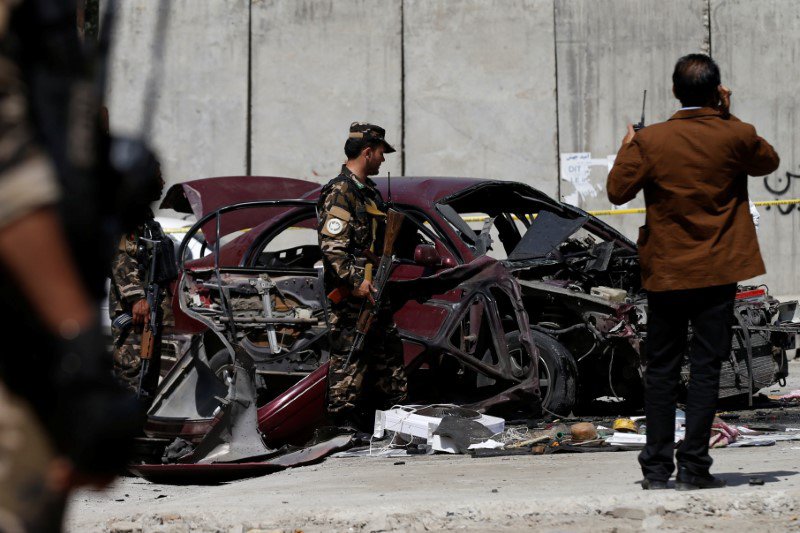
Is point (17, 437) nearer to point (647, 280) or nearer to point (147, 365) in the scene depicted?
point (647, 280)

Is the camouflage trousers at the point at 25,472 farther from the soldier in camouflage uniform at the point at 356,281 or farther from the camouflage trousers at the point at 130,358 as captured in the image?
the camouflage trousers at the point at 130,358

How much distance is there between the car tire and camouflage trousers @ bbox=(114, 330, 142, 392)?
7.17ft

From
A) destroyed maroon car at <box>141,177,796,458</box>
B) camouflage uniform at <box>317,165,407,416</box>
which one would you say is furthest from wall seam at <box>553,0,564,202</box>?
camouflage uniform at <box>317,165,407,416</box>

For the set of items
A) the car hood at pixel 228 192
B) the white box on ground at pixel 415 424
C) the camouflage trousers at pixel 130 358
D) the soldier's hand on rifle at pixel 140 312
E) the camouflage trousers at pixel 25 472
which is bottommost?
the white box on ground at pixel 415 424

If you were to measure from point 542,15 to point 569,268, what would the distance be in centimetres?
927

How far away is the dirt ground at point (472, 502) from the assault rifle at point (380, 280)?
100cm

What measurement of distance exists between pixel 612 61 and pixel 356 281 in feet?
36.7

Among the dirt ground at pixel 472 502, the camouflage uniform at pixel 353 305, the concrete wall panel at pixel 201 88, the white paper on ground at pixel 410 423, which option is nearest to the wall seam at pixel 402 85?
the concrete wall panel at pixel 201 88

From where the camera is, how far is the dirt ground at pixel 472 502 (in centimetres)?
468

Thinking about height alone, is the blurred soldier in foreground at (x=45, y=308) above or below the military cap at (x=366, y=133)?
below

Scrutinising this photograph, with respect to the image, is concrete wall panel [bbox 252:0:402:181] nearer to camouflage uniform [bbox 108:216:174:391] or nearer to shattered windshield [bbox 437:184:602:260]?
shattered windshield [bbox 437:184:602:260]

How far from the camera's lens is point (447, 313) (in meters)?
7.45

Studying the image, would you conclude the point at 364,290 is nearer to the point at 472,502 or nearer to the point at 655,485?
the point at 472,502

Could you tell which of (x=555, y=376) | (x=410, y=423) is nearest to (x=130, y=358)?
(x=410, y=423)
